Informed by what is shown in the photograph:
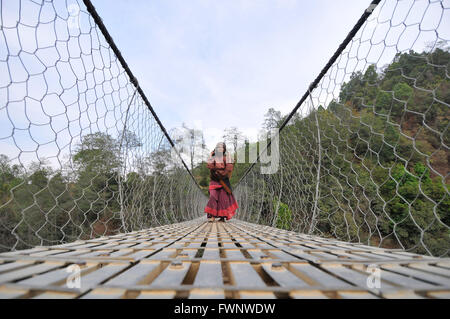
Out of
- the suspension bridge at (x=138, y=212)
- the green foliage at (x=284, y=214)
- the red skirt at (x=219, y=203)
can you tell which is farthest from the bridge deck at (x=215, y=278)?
the red skirt at (x=219, y=203)

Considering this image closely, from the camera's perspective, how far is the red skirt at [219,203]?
3199 millimetres

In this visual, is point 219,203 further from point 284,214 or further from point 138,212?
point 138,212

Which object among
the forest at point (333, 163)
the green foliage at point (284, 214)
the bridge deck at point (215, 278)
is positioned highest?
the forest at point (333, 163)

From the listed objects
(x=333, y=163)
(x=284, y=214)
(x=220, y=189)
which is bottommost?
(x=284, y=214)

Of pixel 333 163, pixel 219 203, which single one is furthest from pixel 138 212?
pixel 333 163

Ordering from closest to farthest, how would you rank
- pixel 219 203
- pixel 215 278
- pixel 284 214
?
pixel 215 278
pixel 219 203
pixel 284 214

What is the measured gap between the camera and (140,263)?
541 mm

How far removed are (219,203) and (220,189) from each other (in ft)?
0.78

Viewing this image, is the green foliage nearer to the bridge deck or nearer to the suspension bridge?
the suspension bridge

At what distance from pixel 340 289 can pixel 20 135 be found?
3.95 feet

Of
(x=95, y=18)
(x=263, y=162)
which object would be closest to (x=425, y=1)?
(x=95, y=18)

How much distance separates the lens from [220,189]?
3.36m

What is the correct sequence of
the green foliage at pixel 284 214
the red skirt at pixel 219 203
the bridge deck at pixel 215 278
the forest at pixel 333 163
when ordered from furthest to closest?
the red skirt at pixel 219 203, the green foliage at pixel 284 214, the forest at pixel 333 163, the bridge deck at pixel 215 278

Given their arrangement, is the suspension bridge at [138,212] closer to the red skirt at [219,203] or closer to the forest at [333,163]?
the forest at [333,163]
